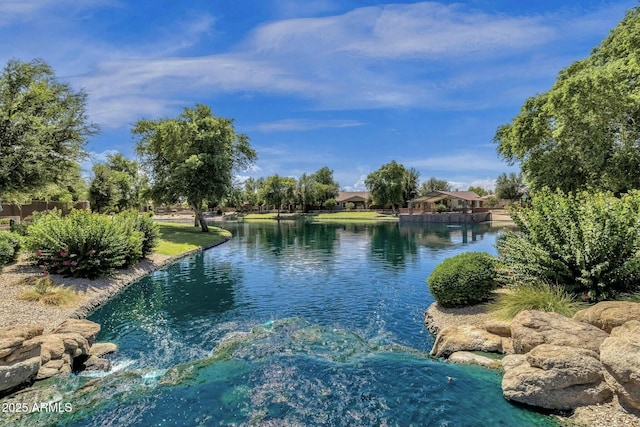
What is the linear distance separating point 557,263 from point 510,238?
2.09 m

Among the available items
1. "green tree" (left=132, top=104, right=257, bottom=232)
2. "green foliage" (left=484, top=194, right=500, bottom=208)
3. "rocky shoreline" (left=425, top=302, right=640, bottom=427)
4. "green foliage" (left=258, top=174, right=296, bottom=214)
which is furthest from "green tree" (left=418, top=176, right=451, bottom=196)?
"rocky shoreline" (left=425, top=302, right=640, bottom=427)

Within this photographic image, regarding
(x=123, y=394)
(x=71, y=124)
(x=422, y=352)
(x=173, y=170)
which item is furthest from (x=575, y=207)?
(x=173, y=170)

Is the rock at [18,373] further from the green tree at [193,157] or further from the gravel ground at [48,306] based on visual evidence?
the green tree at [193,157]

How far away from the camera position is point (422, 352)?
10.0 metres

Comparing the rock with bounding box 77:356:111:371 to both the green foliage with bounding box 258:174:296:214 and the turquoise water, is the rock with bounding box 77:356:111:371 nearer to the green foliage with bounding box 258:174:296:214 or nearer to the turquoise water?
the turquoise water

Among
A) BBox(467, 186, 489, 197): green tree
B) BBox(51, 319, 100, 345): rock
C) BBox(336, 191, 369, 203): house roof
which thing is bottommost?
BBox(51, 319, 100, 345): rock

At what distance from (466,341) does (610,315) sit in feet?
9.84

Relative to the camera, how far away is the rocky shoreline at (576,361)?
233 inches

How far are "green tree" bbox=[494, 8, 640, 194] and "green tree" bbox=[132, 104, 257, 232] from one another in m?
30.7

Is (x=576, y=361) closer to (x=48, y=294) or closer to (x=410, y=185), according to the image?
(x=48, y=294)

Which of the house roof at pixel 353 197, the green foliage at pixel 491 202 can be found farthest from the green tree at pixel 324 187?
the green foliage at pixel 491 202

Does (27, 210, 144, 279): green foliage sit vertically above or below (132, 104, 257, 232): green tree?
below

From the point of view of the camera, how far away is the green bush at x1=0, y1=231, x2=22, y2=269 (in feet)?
55.4

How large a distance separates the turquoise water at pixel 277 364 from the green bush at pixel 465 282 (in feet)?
4.55
